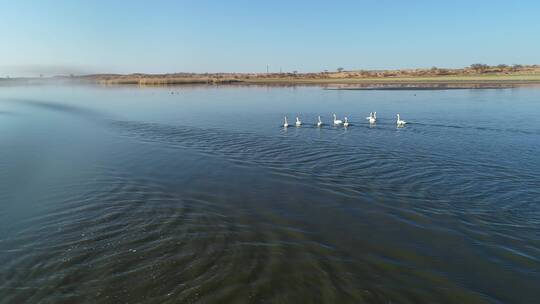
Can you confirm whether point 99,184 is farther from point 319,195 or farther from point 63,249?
point 319,195

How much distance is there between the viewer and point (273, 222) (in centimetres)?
1048

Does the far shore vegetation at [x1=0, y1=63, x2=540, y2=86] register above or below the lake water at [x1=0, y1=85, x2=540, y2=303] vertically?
above

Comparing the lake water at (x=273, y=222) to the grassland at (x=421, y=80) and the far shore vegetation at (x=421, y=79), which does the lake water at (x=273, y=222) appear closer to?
the grassland at (x=421, y=80)

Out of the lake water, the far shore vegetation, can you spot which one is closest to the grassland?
the far shore vegetation

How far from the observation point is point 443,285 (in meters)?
7.48

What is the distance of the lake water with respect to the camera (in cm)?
746

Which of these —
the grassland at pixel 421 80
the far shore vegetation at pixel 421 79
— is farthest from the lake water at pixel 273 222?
the far shore vegetation at pixel 421 79

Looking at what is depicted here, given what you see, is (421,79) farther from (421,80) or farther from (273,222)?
(273,222)

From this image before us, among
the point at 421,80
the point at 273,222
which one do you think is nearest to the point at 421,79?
the point at 421,80

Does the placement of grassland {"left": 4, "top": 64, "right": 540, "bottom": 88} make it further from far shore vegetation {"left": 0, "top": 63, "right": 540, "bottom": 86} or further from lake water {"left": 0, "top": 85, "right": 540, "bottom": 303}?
lake water {"left": 0, "top": 85, "right": 540, "bottom": 303}

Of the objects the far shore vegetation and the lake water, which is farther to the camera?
the far shore vegetation

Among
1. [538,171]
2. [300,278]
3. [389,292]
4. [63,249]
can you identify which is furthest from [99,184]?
[538,171]

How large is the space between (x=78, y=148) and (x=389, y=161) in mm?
16082

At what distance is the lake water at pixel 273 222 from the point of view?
24.5ft
